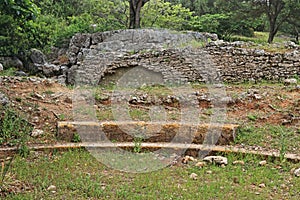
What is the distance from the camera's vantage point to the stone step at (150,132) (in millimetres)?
4684

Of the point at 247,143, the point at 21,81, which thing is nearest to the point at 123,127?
the point at 247,143

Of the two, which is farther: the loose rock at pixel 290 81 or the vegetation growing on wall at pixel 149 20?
the vegetation growing on wall at pixel 149 20

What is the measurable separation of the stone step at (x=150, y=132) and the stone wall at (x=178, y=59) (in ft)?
12.0

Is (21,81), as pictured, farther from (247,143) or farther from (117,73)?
(247,143)

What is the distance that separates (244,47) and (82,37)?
460cm

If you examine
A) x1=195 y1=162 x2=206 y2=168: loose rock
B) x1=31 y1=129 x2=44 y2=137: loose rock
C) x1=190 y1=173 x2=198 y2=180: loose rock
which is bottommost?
x1=31 y1=129 x2=44 y2=137: loose rock

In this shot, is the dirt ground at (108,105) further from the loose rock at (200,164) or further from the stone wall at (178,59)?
the loose rock at (200,164)

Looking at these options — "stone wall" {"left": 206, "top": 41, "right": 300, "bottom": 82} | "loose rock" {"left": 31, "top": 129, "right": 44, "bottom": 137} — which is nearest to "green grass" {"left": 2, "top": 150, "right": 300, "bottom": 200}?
"loose rock" {"left": 31, "top": 129, "right": 44, "bottom": 137}

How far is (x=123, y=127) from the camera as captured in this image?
479 cm

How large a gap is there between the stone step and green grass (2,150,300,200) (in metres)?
0.64

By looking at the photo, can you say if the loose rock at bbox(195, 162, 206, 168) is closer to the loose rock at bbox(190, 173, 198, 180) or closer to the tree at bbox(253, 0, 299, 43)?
the loose rock at bbox(190, 173, 198, 180)

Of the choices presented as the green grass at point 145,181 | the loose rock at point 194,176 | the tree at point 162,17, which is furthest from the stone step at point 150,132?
the tree at point 162,17

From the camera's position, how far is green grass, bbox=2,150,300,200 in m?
3.07

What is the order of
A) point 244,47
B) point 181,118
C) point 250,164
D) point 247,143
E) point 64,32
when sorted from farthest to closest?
1. point 64,32
2. point 244,47
3. point 181,118
4. point 247,143
5. point 250,164
